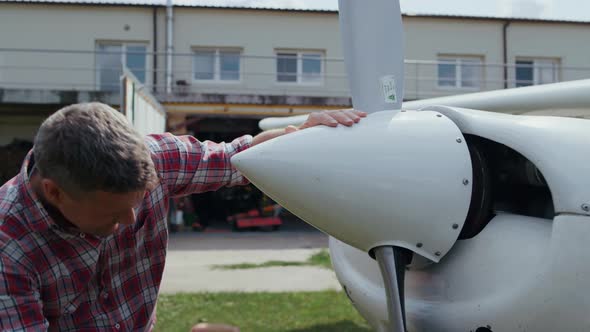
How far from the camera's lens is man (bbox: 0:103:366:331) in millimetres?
1265

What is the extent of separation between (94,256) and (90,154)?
0.43m

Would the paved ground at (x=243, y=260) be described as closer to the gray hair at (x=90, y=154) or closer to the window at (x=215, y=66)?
the window at (x=215, y=66)

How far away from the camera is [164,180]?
70.7 inches

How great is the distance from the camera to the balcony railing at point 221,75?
512 inches

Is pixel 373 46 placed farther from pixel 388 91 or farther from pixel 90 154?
pixel 90 154

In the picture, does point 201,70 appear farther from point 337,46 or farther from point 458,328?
point 458,328

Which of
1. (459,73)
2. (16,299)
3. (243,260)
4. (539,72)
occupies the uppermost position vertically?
(539,72)

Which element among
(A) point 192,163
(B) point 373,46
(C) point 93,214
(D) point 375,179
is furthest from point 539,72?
(C) point 93,214

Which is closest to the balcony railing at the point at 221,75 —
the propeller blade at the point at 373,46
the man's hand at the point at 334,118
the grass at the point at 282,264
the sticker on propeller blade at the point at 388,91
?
the grass at the point at 282,264

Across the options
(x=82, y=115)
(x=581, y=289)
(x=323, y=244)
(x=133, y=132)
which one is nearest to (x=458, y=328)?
(x=581, y=289)

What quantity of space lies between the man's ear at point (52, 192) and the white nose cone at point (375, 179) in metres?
0.57

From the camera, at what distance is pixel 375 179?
1.68 m

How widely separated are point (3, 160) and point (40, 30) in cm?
353

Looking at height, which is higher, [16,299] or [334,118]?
[334,118]
